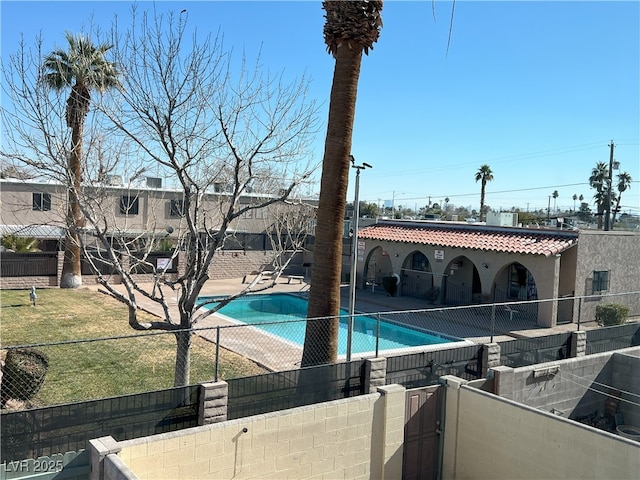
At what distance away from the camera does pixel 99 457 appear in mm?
6504

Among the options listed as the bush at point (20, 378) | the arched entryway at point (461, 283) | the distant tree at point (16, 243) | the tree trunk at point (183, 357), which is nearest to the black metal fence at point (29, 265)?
the distant tree at point (16, 243)

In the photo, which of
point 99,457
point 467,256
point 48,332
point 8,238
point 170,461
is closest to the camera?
point 99,457

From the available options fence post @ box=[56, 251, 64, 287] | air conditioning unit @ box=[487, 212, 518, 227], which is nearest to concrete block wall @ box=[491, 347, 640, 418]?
air conditioning unit @ box=[487, 212, 518, 227]

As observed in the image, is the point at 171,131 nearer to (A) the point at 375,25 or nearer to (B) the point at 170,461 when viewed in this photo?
(A) the point at 375,25

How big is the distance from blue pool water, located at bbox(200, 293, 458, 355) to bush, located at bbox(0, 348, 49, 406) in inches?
215

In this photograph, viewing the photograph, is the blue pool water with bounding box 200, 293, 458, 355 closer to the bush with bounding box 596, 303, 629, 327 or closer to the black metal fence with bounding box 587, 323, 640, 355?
the black metal fence with bounding box 587, 323, 640, 355

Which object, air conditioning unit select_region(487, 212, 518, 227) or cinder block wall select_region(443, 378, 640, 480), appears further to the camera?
air conditioning unit select_region(487, 212, 518, 227)

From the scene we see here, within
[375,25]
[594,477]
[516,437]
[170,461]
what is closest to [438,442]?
[516,437]

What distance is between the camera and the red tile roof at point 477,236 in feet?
69.1

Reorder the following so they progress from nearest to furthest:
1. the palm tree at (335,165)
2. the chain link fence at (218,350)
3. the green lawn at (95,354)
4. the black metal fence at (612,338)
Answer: the chain link fence at (218,350) → the palm tree at (335,165) → the green lawn at (95,354) → the black metal fence at (612,338)

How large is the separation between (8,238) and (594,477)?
25956 mm

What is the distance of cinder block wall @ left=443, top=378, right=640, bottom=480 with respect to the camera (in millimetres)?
8055

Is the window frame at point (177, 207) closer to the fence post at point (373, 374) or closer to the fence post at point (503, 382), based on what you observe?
the fence post at point (373, 374)

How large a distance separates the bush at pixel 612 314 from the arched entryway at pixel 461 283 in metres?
5.37
